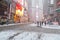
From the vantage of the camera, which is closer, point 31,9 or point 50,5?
point 50,5

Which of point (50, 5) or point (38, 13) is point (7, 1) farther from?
point (38, 13)

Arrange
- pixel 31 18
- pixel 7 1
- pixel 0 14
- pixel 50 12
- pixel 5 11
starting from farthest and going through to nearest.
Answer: pixel 31 18 < pixel 50 12 < pixel 7 1 < pixel 5 11 < pixel 0 14

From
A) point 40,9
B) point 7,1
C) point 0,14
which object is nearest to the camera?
point 0,14

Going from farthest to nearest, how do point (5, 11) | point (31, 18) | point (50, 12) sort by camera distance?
point (31, 18) → point (50, 12) → point (5, 11)

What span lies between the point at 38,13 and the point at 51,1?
308ft

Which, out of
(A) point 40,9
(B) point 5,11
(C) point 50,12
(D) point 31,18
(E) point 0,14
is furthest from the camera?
(A) point 40,9

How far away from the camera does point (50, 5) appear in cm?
9075

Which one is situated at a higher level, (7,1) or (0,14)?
(7,1)

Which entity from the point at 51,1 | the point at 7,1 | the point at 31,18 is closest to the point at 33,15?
the point at 31,18

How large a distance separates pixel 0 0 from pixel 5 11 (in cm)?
535

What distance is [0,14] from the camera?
185 feet

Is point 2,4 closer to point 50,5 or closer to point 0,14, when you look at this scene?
point 0,14

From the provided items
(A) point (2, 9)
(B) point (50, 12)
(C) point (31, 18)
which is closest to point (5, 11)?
(A) point (2, 9)

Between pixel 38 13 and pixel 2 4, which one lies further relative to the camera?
pixel 38 13
